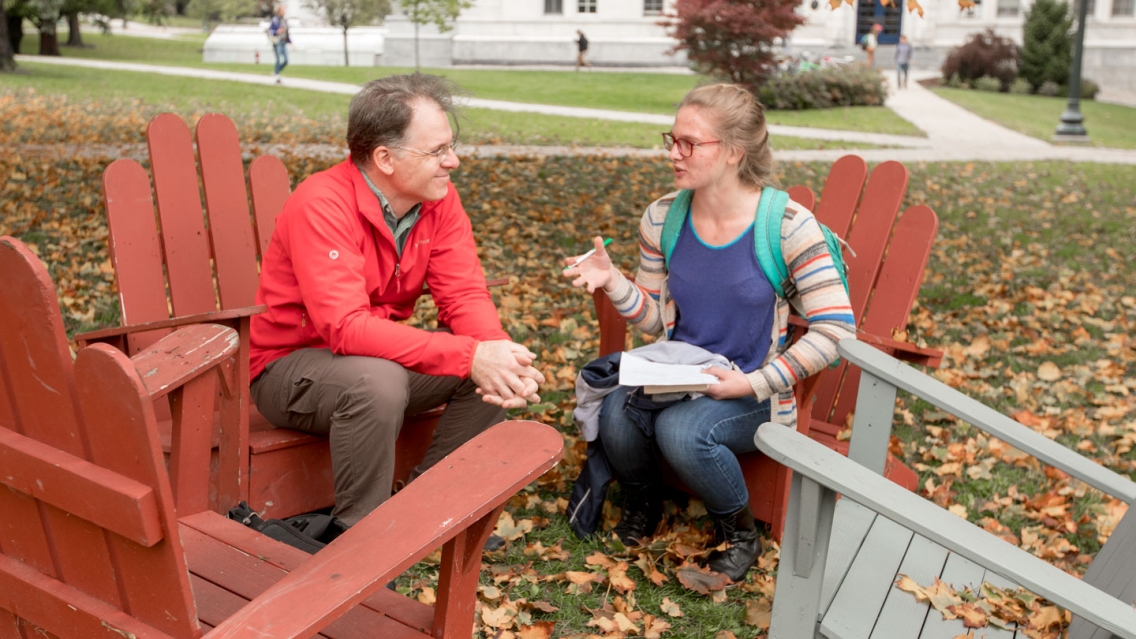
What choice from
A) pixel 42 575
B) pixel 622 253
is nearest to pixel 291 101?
pixel 622 253

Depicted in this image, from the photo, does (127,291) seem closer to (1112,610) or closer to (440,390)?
(440,390)

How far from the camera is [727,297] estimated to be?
3338mm

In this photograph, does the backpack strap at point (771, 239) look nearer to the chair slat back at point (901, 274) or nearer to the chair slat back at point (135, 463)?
the chair slat back at point (901, 274)

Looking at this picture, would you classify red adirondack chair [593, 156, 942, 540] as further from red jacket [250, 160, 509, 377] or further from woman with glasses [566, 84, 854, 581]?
red jacket [250, 160, 509, 377]

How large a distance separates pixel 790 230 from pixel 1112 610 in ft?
5.51

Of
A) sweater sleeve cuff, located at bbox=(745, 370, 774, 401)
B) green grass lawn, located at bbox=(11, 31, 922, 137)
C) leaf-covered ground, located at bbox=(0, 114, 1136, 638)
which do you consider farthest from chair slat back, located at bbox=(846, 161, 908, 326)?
green grass lawn, located at bbox=(11, 31, 922, 137)

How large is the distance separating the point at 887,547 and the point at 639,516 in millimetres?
975

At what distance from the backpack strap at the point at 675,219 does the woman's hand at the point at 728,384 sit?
46cm

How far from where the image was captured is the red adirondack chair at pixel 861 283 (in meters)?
3.46

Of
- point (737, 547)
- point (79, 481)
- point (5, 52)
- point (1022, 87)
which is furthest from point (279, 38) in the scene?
point (79, 481)

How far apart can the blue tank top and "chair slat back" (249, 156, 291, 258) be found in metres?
1.46

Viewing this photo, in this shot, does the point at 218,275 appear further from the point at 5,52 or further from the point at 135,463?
the point at 5,52

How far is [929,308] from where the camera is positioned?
261 inches

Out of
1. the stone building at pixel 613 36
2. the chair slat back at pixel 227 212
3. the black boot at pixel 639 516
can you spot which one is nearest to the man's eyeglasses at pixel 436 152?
the chair slat back at pixel 227 212
